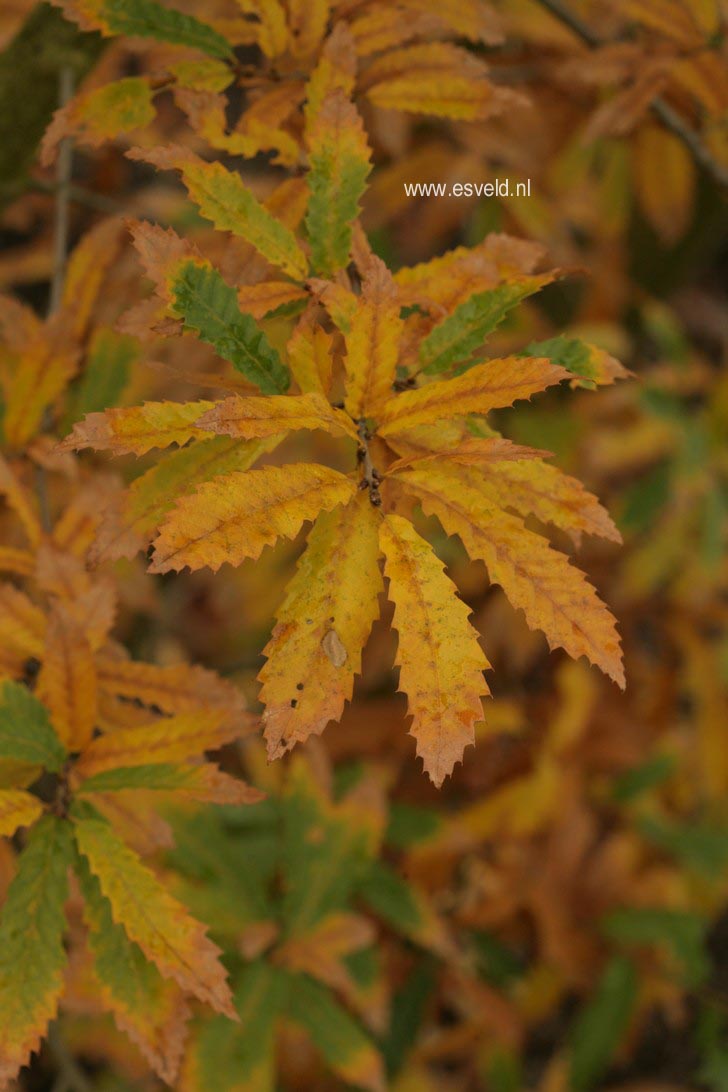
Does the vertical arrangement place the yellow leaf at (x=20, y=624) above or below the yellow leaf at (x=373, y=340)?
below

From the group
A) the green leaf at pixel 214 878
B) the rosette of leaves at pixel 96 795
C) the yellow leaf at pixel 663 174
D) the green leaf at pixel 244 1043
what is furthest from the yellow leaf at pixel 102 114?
the yellow leaf at pixel 663 174

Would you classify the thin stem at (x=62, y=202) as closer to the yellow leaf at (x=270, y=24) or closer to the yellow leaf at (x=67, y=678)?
the yellow leaf at (x=270, y=24)

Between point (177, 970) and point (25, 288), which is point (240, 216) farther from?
point (25, 288)

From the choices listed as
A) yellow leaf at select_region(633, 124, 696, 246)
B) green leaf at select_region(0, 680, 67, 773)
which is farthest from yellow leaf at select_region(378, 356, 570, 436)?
yellow leaf at select_region(633, 124, 696, 246)

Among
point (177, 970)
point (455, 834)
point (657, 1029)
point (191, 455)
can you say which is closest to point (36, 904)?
point (177, 970)

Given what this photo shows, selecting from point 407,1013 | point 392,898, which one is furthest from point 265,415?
point 407,1013

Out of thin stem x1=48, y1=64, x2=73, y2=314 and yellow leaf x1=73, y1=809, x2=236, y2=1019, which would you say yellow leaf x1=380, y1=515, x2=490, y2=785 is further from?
thin stem x1=48, y1=64, x2=73, y2=314
